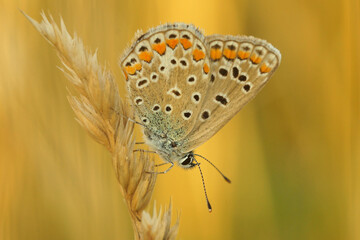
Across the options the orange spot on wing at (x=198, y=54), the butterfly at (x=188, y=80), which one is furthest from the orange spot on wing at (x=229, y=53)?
the orange spot on wing at (x=198, y=54)

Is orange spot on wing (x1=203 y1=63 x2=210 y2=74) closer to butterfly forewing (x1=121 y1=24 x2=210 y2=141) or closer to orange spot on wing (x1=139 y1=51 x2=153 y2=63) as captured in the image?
butterfly forewing (x1=121 y1=24 x2=210 y2=141)

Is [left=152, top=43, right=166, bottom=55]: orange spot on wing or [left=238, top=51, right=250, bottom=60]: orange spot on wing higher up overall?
[left=152, top=43, right=166, bottom=55]: orange spot on wing

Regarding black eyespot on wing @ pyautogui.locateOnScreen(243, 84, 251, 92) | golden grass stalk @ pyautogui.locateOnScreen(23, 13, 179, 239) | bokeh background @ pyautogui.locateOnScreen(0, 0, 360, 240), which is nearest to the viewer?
golden grass stalk @ pyautogui.locateOnScreen(23, 13, 179, 239)

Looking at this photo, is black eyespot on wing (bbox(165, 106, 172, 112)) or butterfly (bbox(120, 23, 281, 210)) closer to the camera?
butterfly (bbox(120, 23, 281, 210))

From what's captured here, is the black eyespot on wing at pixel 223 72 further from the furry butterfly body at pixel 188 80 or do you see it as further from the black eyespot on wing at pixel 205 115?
the black eyespot on wing at pixel 205 115

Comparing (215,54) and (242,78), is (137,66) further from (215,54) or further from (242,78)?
(242,78)

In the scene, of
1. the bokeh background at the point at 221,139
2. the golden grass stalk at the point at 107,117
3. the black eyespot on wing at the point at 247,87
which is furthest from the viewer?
the bokeh background at the point at 221,139

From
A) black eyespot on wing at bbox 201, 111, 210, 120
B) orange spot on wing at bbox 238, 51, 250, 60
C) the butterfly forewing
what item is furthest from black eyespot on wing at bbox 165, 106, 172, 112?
orange spot on wing at bbox 238, 51, 250, 60
